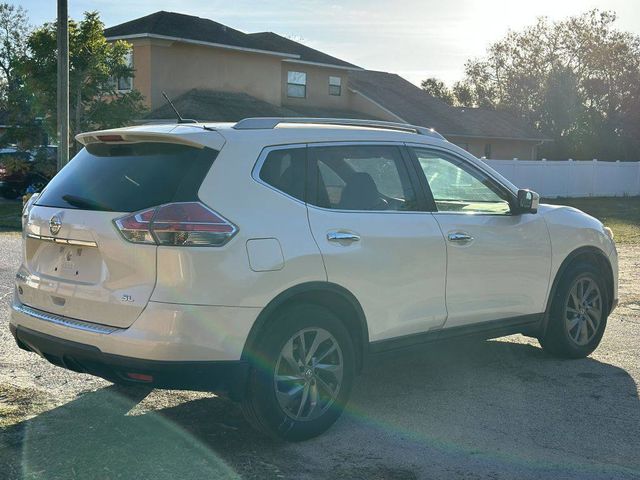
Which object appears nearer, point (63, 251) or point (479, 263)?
point (63, 251)

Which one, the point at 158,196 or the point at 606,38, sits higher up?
the point at 606,38

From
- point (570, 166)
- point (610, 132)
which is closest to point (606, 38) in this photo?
point (610, 132)

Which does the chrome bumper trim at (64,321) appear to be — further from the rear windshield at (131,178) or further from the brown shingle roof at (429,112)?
the brown shingle roof at (429,112)

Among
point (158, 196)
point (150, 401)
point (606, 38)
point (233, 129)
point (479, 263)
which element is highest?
point (606, 38)

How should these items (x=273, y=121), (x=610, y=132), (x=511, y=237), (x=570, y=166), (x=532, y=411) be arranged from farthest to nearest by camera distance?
(x=610, y=132)
(x=570, y=166)
(x=511, y=237)
(x=532, y=411)
(x=273, y=121)

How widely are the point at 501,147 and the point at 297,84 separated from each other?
14.5m

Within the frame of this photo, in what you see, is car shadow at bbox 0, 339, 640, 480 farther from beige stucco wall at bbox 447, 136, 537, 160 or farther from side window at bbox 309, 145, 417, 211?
beige stucco wall at bbox 447, 136, 537, 160

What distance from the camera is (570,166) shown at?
3600 centimetres

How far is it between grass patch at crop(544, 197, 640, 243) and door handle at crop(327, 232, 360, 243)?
49.3ft

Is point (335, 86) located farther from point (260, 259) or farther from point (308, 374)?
point (260, 259)

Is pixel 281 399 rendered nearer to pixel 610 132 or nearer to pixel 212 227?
pixel 212 227

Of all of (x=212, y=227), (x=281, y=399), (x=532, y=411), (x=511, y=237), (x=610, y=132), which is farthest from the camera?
(x=610, y=132)

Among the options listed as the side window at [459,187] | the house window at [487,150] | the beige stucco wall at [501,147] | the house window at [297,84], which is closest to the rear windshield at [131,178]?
the side window at [459,187]

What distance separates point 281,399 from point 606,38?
5986cm
